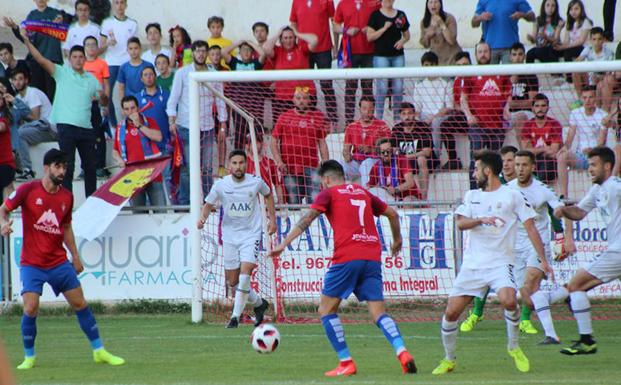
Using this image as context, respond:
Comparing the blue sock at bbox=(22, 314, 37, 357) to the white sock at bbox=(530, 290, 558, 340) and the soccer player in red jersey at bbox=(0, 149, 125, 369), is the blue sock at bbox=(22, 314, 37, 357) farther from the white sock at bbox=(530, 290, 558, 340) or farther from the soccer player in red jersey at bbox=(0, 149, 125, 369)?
the white sock at bbox=(530, 290, 558, 340)

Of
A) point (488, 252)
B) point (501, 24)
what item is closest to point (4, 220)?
point (488, 252)

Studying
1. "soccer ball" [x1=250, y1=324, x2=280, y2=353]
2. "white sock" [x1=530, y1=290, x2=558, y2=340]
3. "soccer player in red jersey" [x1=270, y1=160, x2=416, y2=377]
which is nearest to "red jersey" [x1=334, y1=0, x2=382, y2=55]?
"white sock" [x1=530, y1=290, x2=558, y2=340]

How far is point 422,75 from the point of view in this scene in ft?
44.1

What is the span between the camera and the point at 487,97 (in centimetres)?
1633

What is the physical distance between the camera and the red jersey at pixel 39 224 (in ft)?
32.7

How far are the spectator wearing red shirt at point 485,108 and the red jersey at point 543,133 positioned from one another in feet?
1.66

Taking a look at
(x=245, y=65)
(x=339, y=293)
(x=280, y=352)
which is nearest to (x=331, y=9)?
(x=245, y=65)

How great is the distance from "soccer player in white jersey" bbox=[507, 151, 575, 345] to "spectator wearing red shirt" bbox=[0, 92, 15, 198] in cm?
899

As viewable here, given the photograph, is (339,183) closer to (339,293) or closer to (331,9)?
(339,293)

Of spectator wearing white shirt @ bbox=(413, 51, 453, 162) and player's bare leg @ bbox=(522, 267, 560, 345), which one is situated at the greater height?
spectator wearing white shirt @ bbox=(413, 51, 453, 162)

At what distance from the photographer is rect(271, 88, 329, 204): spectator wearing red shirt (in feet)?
52.3

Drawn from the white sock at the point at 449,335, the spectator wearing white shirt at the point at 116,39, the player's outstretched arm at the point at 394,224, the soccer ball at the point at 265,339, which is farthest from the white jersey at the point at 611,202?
the spectator wearing white shirt at the point at 116,39

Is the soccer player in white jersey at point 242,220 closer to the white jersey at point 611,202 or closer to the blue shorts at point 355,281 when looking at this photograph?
the blue shorts at point 355,281

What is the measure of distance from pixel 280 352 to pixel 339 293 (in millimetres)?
2092
